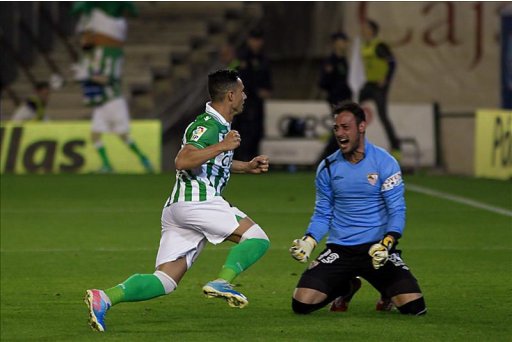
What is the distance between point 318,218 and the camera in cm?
1023

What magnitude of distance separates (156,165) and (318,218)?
513 inches

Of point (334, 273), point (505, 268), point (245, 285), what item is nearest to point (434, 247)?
point (505, 268)

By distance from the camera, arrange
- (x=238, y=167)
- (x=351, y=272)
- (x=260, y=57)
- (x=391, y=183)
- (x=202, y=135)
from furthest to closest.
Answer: (x=260, y=57)
(x=351, y=272)
(x=391, y=183)
(x=238, y=167)
(x=202, y=135)

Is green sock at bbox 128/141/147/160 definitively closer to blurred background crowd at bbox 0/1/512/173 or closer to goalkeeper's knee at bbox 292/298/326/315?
blurred background crowd at bbox 0/1/512/173

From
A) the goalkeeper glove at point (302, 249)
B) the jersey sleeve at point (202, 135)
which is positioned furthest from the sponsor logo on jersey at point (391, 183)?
the jersey sleeve at point (202, 135)

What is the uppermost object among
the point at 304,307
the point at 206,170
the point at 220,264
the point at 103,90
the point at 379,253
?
the point at 206,170

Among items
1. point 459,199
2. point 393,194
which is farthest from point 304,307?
point 459,199

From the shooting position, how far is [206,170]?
9.36 meters

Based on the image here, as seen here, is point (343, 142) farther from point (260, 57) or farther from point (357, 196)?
point (260, 57)

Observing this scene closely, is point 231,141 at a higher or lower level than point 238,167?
higher

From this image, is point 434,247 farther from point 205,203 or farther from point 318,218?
point 205,203

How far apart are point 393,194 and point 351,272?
2.08 feet

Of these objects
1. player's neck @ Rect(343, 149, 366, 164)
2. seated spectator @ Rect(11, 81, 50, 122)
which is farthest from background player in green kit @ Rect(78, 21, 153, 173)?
player's neck @ Rect(343, 149, 366, 164)

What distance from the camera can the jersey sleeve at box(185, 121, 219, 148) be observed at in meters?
9.14
